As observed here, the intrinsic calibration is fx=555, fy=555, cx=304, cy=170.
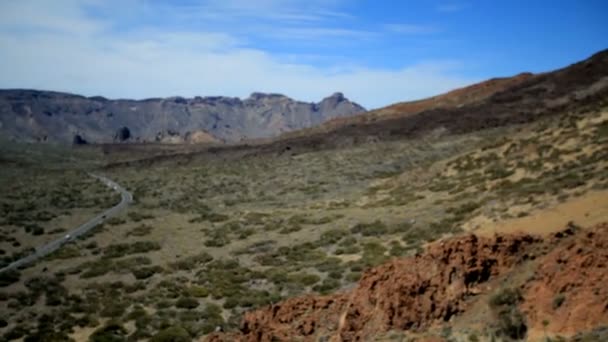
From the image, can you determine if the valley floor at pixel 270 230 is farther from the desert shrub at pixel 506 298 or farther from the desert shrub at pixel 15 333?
the desert shrub at pixel 506 298

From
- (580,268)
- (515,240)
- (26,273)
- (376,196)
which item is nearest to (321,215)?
(376,196)

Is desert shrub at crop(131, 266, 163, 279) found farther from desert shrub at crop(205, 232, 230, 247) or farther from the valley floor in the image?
desert shrub at crop(205, 232, 230, 247)

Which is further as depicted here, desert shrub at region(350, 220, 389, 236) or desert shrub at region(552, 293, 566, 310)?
desert shrub at region(350, 220, 389, 236)

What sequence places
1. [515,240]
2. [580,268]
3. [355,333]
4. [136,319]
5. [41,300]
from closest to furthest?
[580,268]
[355,333]
[515,240]
[136,319]
[41,300]

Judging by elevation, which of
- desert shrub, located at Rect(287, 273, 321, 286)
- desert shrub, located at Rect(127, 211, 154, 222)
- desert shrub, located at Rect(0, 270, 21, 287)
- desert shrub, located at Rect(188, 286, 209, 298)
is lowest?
desert shrub, located at Rect(0, 270, 21, 287)

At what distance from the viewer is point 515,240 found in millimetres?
15188

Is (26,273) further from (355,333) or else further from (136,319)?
(355,333)

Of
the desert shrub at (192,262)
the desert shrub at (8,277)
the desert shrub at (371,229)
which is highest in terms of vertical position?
the desert shrub at (371,229)

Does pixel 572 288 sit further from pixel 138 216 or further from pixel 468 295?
pixel 138 216

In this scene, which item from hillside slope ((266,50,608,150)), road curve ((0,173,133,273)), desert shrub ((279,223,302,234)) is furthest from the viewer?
hillside slope ((266,50,608,150))

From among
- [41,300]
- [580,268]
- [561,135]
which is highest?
[561,135]

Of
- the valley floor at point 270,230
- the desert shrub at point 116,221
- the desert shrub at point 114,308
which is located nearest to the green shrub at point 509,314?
the valley floor at point 270,230

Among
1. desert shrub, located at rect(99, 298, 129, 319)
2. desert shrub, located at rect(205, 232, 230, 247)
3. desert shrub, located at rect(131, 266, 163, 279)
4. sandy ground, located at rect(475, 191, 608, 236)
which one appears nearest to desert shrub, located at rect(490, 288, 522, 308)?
sandy ground, located at rect(475, 191, 608, 236)

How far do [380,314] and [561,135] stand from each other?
82.3ft
